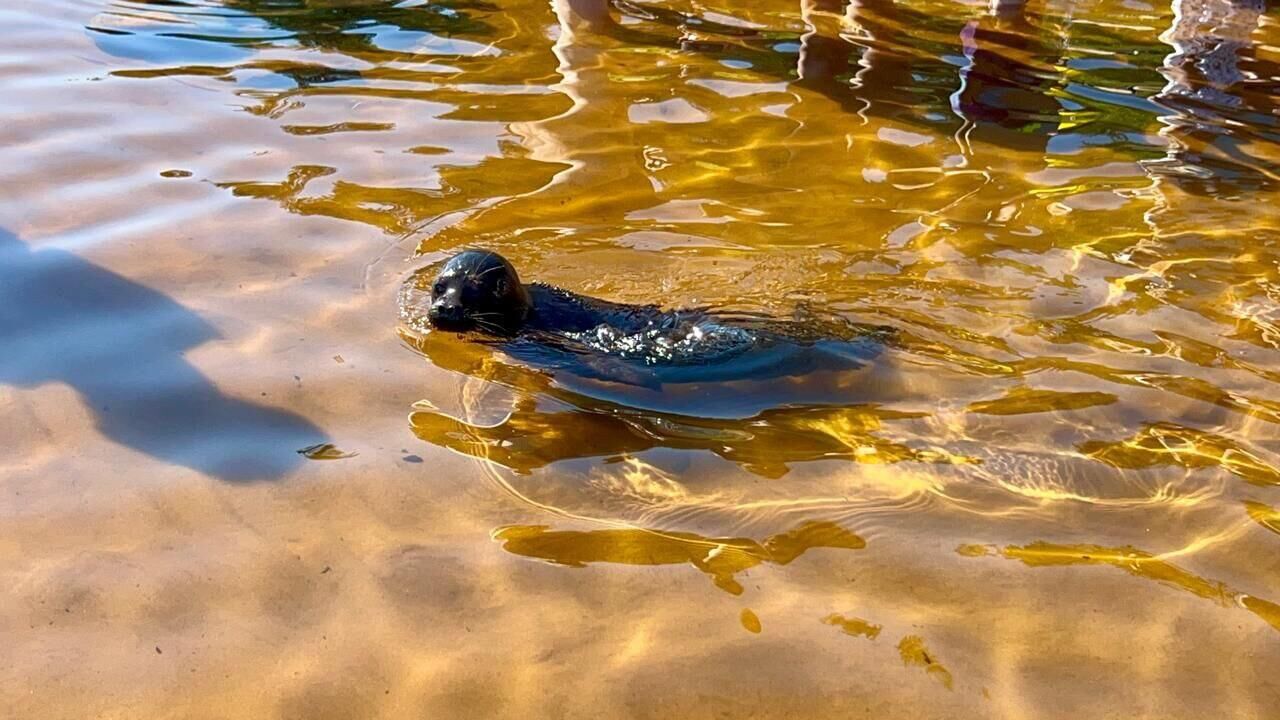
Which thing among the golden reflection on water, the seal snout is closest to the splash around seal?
the seal snout

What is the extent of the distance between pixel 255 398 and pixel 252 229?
1591 millimetres

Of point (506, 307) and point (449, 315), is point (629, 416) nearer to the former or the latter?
point (506, 307)

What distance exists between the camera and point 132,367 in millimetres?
Answer: 3961

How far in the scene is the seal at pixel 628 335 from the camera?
13.5ft

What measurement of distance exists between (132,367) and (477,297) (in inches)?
50.2

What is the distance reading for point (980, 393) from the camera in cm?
405

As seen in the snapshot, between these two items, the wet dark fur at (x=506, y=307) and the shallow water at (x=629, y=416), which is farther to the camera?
the wet dark fur at (x=506, y=307)

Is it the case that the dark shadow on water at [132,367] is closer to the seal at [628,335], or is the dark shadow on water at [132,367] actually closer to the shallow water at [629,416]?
the shallow water at [629,416]

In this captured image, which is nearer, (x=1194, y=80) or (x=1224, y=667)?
(x=1224, y=667)

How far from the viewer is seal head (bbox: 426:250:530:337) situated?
4.19 m

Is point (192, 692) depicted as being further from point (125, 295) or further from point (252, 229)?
point (252, 229)

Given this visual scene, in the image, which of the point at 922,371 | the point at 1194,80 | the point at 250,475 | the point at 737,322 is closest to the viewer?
the point at 250,475

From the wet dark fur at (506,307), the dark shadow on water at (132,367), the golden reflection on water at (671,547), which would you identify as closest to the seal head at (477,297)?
the wet dark fur at (506,307)

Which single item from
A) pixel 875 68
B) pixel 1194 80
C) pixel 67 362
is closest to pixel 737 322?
pixel 67 362
